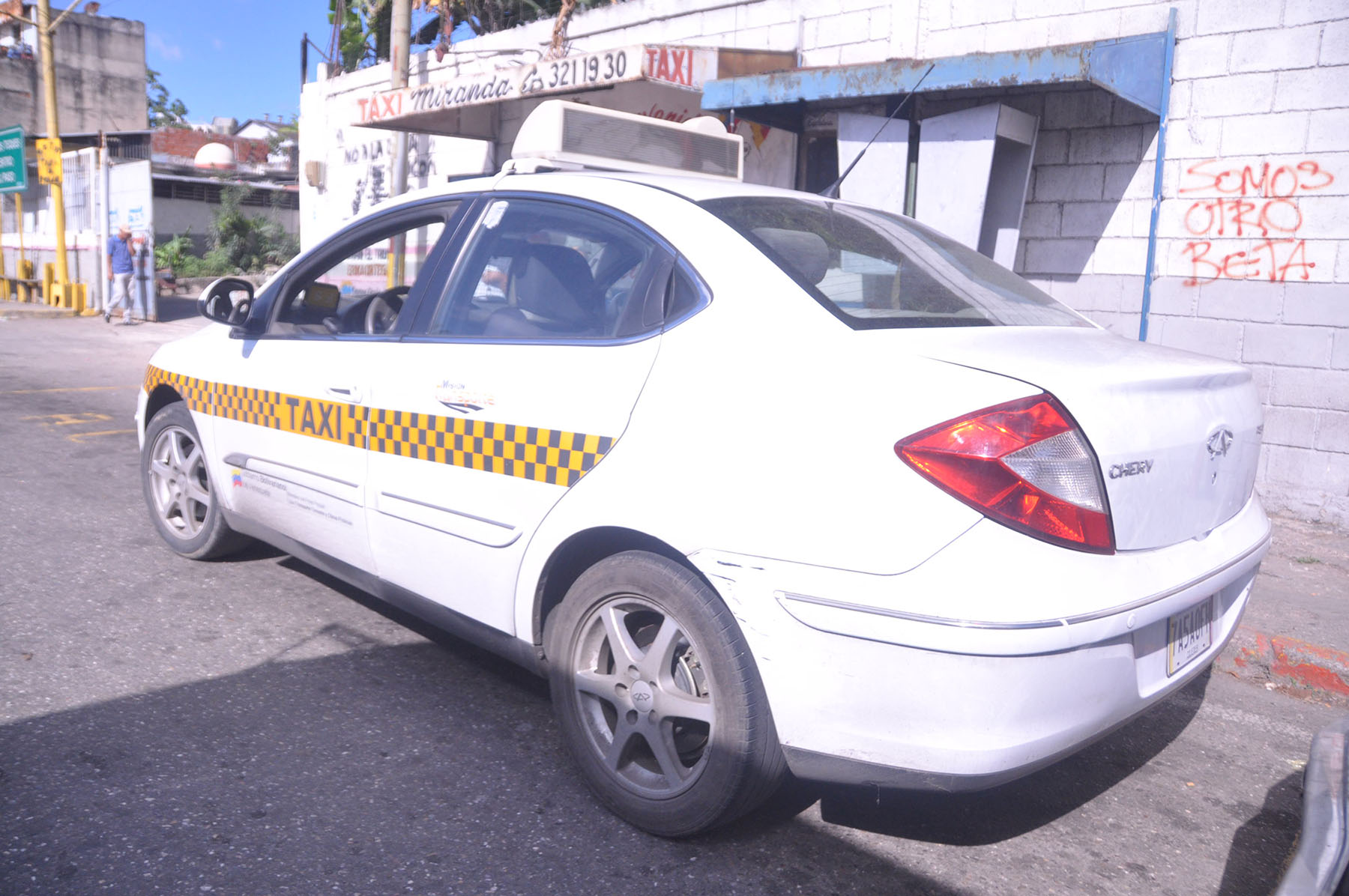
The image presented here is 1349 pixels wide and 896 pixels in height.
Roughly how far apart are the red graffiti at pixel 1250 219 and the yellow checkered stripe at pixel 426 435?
17.7ft

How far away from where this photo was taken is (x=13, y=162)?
20469 mm

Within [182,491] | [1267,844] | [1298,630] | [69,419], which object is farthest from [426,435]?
[69,419]

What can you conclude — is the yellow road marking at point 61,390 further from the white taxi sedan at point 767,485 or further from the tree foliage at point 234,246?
the tree foliage at point 234,246

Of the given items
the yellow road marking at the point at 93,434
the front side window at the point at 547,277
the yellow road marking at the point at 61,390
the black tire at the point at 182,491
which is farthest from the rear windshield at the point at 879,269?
the yellow road marking at the point at 61,390

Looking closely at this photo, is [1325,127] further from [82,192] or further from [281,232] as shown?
[281,232]

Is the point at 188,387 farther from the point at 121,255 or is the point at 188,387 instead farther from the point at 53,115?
the point at 53,115

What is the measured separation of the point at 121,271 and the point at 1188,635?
59.5 ft

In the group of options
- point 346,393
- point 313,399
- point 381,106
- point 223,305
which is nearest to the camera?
point 346,393

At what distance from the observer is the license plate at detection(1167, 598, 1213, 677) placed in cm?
250

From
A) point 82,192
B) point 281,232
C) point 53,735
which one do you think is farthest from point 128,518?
point 281,232

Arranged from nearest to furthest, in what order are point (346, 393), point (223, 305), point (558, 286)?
1. point (558, 286)
2. point (346, 393)
3. point (223, 305)

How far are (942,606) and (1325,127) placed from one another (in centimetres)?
558

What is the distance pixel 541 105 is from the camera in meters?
3.96

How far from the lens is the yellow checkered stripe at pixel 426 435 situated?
9.05 feet
